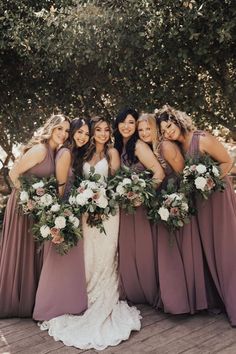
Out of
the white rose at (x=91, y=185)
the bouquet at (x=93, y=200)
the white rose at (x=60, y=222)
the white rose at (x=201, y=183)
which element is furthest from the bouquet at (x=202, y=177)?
the white rose at (x=60, y=222)

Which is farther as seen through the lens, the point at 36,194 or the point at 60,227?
the point at 36,194

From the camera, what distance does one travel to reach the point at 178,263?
14.3 feet

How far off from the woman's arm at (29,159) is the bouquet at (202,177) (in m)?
1.43

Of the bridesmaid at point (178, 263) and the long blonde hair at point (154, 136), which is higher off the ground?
the long blonde hair at point (154, 136)

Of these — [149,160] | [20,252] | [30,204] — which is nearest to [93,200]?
[30,204]

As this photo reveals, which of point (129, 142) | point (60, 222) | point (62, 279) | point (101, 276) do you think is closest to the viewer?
point (60, 222)

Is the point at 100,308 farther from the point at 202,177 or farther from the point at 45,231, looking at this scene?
the point at 202,177

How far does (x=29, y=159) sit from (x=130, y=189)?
3.44ft

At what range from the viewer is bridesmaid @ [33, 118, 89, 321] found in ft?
13.6

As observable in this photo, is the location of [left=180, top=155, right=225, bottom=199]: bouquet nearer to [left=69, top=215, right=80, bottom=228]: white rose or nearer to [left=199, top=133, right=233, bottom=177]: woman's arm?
[left=199, top=133, right=233, bottom=177]: woman's arm

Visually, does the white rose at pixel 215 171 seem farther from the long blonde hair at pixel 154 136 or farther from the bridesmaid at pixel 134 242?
the bridesmaid at pixel 134 242

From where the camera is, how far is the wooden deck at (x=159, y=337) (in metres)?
3.66

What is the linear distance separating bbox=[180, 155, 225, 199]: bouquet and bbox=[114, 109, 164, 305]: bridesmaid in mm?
501

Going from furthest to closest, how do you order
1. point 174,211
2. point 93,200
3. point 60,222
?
point 174,211, point 93,200, point 60,222
